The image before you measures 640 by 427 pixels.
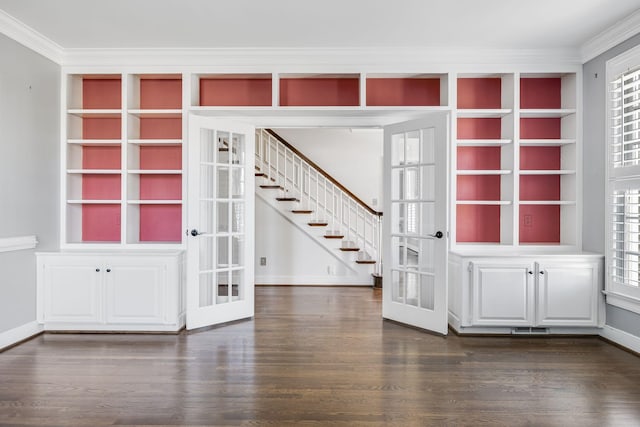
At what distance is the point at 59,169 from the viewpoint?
4281 millimetres

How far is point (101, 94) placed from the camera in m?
4.52

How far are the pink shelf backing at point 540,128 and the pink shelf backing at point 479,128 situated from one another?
0.27m

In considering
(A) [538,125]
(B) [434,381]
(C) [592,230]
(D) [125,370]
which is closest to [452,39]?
(A) [538,125]

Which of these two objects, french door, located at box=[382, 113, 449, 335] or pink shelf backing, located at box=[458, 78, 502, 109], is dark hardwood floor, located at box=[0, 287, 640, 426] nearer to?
french door, located at box=[382, 113, 449, 335]

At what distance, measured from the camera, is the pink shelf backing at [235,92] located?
4523mm

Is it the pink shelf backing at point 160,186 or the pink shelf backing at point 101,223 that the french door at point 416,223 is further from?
the pink shelf backing at point 101,223

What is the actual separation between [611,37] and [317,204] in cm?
450

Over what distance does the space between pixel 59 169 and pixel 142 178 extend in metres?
0.82

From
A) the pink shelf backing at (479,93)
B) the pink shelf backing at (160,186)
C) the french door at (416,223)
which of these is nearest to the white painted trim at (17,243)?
the pink shelf backing at (160,186)

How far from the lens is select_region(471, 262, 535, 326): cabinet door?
12.8ft

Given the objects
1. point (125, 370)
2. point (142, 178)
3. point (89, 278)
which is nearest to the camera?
point (125, 370)

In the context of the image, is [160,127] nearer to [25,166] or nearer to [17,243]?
[25,166]

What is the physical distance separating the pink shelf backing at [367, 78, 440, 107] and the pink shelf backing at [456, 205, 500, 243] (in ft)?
4.26

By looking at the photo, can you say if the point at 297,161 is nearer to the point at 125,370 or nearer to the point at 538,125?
the point at 538,125
